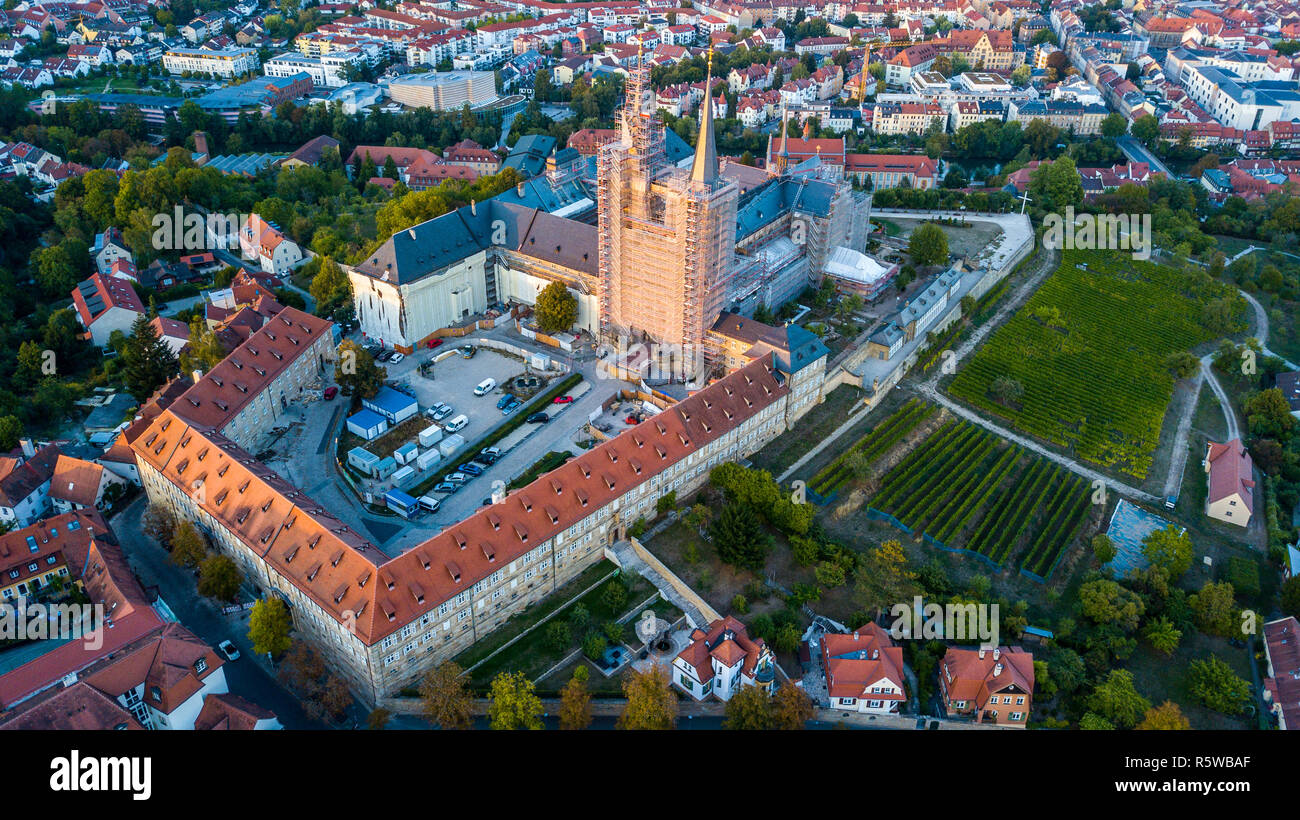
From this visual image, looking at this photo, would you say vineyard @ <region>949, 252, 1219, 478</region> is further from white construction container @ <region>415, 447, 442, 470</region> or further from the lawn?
white construction container @ <region>415, 447, 442, 470</region>

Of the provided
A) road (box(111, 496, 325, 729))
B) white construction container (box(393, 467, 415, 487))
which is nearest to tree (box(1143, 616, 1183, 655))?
road (box(111, 496, 325, 729))

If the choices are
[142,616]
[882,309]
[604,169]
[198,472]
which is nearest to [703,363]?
[604,169]

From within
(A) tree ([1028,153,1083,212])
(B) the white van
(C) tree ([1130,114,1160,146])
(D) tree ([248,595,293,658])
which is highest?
(C) tree ([1130,114,1160,146])

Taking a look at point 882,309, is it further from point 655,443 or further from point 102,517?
point 102,517

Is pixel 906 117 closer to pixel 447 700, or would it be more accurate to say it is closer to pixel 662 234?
pixel 662 234

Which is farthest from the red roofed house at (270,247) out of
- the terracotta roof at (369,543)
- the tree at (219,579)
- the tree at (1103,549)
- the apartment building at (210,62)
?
the apartment building at (210,62)

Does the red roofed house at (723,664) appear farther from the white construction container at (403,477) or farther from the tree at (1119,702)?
the white construction container at (403,477)
